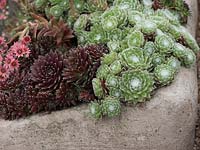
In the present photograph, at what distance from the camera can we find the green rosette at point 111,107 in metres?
2.18

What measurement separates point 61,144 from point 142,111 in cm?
44

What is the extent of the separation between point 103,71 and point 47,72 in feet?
0.88

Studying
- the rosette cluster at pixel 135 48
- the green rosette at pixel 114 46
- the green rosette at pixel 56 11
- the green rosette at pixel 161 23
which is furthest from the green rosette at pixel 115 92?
the green rosette at pixel 56 11

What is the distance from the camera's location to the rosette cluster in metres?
2.22

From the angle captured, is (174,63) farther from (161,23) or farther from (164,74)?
(161,23)

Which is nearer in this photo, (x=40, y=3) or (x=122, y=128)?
(x=122, y=128)

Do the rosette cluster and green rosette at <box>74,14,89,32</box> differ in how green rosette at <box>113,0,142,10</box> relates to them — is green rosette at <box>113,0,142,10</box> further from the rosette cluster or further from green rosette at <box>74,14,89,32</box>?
green rosette at <box>74,14,89,32</box>

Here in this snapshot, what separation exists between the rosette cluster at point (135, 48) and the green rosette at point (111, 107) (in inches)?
0.9

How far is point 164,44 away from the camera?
7.71 ft

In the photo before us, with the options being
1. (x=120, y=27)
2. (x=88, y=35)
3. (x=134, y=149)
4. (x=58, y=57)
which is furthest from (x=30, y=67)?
(x=134, y=149)

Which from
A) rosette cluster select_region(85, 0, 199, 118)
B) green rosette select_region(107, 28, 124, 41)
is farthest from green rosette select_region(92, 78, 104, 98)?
green rosette select_region(107, 28, 124, 41)

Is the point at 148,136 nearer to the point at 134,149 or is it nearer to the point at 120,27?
the point at 134,149

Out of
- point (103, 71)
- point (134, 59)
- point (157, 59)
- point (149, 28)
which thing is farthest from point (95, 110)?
point (149, 28)

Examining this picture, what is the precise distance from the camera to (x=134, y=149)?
2312 millimetres
